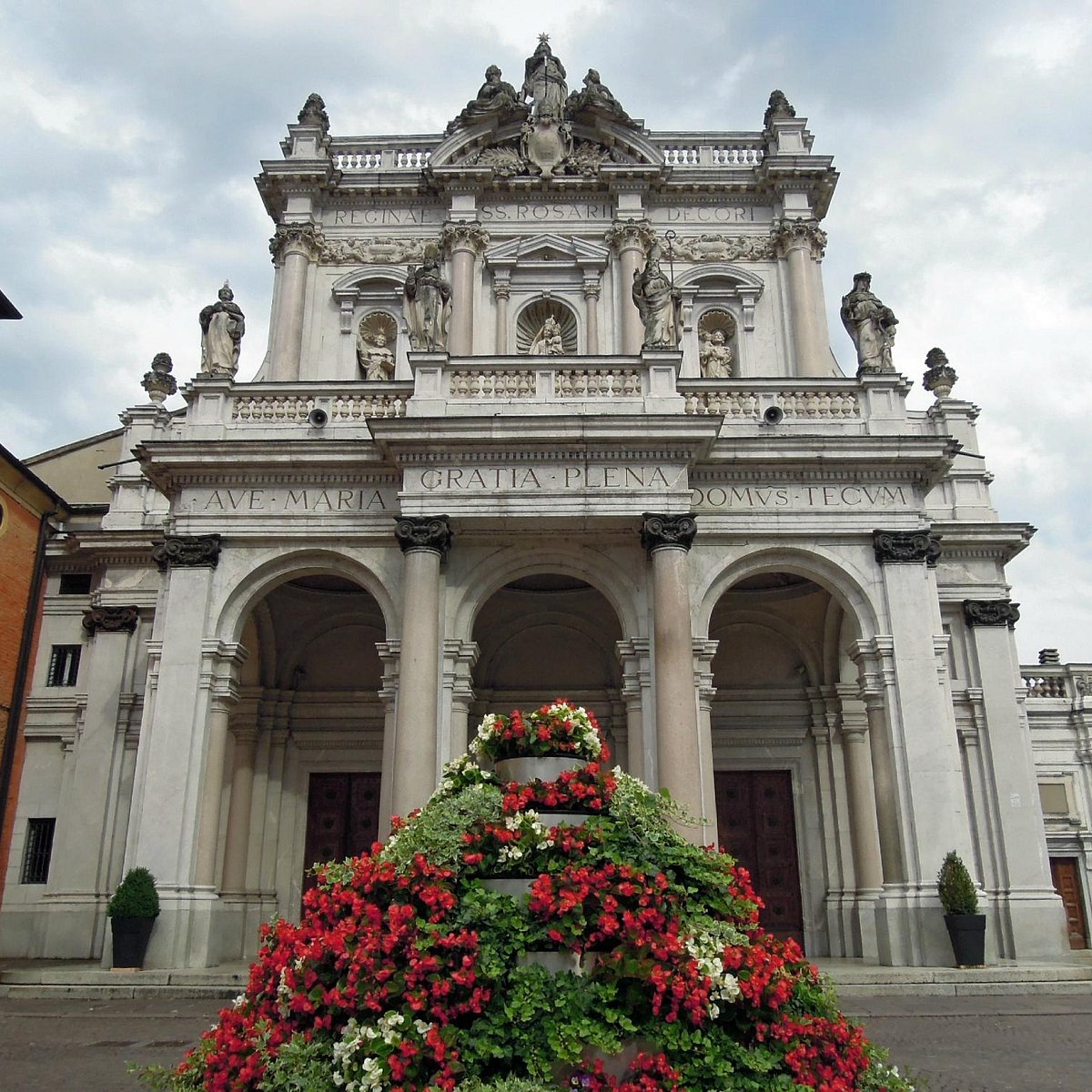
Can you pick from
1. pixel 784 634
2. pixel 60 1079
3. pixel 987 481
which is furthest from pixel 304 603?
pixel 987 481

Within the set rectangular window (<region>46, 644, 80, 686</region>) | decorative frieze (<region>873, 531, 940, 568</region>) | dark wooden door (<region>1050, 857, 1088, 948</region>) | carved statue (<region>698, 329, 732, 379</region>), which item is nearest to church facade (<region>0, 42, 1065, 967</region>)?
decorative frieze (<region>873, 531, 940, 568</region>)

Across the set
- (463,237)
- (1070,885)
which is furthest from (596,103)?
(1070,885)

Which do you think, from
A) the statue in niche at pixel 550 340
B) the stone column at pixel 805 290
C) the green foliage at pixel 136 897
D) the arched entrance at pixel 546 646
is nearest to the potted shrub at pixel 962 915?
the arched entrance at pixel 546 646

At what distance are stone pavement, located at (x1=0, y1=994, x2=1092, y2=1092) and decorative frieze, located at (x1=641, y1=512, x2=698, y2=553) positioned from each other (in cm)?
705

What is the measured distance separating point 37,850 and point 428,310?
14.5 meters

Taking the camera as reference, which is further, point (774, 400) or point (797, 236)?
point (797, 236)

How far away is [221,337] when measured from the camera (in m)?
19.0

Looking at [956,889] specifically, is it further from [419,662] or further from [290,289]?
[290,289]

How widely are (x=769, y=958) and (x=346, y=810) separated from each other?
16082 mm

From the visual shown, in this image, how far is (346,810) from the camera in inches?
821

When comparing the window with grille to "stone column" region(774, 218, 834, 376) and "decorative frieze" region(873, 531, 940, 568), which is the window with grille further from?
"decorative frieze" region(873, 531, 940, 568)

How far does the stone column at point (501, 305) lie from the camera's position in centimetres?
2334

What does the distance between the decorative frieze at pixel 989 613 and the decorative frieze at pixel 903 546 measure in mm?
5057

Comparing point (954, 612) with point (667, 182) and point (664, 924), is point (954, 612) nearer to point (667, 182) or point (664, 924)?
point (667, 182)
